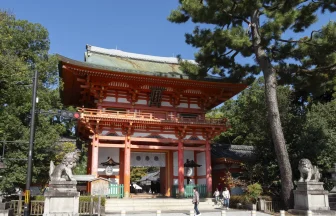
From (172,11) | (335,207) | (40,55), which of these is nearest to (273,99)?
(335,207)

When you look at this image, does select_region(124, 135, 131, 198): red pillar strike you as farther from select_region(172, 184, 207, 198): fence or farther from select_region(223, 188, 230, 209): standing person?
select_region(223, 188, 230, 209): standing person

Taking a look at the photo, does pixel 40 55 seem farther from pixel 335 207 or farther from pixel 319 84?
pixel 335 207

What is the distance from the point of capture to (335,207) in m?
15.0

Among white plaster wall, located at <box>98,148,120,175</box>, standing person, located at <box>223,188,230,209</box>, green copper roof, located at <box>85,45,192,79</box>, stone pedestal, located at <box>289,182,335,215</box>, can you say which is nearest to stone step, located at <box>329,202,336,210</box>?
stone pedestal, located at <box>289,182,335,215</box>

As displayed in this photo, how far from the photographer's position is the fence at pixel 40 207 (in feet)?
44.6

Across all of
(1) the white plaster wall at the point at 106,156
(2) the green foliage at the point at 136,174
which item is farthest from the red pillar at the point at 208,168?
(2) the green foliage at the point at 136,174

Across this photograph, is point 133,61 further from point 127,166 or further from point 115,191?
point 115,191

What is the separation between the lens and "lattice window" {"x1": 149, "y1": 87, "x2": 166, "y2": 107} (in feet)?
67.6

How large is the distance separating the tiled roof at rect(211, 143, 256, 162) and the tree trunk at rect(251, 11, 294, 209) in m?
6.23

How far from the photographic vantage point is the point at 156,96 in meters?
21.0

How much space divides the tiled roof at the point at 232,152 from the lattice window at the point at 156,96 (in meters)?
6.30

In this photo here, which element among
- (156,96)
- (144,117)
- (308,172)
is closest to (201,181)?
(144,117)

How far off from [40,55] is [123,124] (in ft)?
30.0

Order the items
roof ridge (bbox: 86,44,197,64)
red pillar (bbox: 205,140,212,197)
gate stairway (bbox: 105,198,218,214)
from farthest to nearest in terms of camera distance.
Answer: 1. roof ridge (bbox: 86,44,197,64)
2. red pillar (bbox: 205,140,212,197)
3. gate stairway (bbox: 105,198,218,214)
